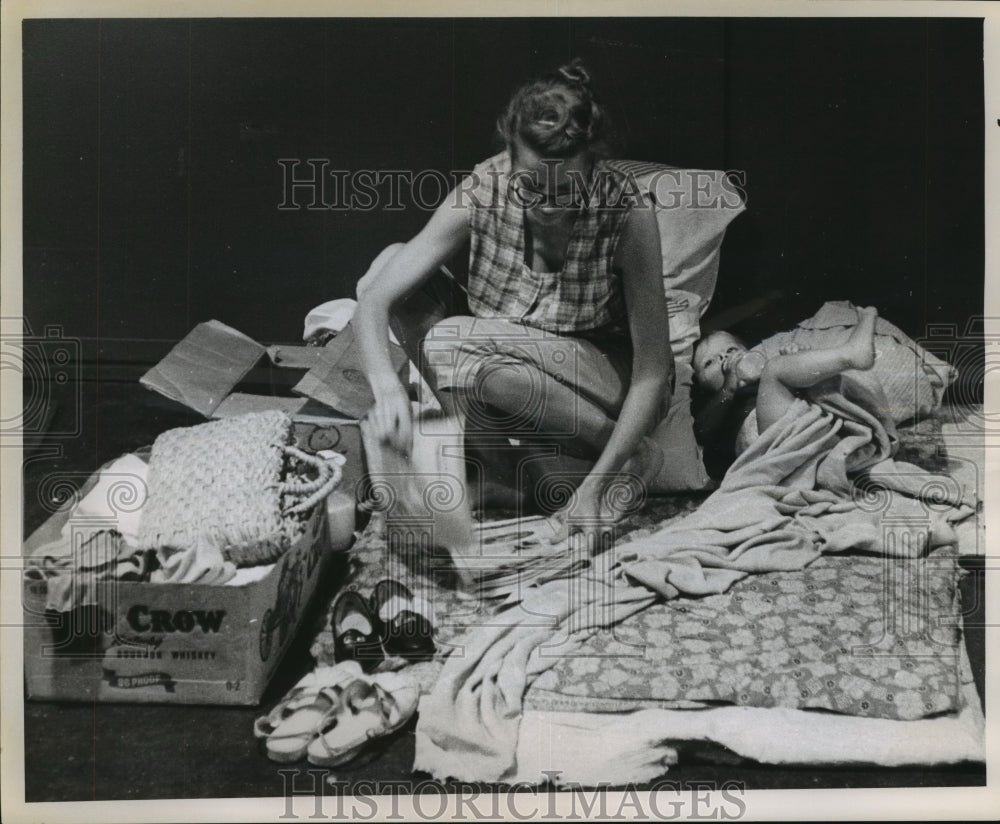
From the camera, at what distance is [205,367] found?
330 centimetres

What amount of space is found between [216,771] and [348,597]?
730mm

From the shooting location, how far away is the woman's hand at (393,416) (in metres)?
3.29

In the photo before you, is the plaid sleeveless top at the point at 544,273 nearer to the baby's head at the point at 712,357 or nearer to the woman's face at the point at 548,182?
the woman's face at the point at 548,182

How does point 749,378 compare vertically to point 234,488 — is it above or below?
above

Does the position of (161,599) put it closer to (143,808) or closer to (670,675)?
(143,808)

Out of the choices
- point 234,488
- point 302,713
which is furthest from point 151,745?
point 234,488

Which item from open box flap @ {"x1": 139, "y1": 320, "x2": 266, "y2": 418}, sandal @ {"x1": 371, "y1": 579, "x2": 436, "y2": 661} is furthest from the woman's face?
sandal @ {"x1": 371, "y1": 579, "x2": 436, "y2": 661}

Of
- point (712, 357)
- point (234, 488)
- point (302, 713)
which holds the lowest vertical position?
point (302, 713)

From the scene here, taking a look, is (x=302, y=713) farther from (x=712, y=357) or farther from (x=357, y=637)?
(x=712, y=357)

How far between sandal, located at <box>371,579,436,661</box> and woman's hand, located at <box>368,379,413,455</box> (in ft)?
1.69

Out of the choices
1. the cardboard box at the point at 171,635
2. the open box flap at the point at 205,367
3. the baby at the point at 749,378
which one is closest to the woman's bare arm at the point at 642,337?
the baby at the point at 749,378

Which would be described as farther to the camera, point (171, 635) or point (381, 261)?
point (381, 261)

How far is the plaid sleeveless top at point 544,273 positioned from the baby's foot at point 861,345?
0.83 metres

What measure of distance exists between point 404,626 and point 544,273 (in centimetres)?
130
